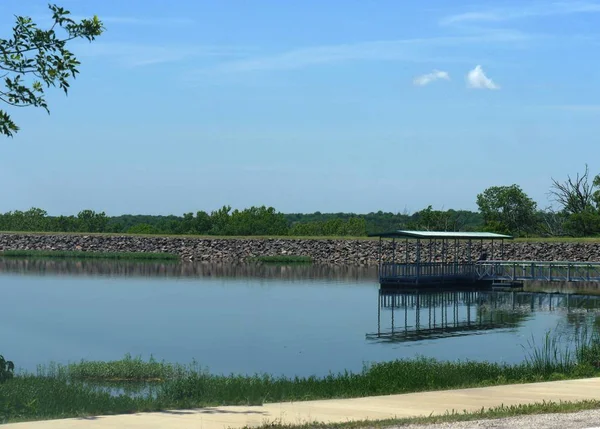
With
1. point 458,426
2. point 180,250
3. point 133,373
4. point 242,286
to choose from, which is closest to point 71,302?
point 242,286

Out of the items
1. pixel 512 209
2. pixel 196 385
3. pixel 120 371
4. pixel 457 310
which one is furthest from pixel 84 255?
pixel 196 385

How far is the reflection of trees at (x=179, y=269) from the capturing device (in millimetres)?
67500

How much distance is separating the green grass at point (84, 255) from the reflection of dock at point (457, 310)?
4260 centimetres

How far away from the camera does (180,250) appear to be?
95000mm

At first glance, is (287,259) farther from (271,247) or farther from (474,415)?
(474,415)

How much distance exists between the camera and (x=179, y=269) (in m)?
75.1

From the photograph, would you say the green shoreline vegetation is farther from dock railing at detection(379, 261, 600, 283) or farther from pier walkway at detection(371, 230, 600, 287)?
dock railing at detection(379, 261, 600, 283)

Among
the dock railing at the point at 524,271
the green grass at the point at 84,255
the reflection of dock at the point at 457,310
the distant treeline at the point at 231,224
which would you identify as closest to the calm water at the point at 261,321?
the reflection of dock at the point at 457,310

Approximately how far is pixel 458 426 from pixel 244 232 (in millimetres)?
93611

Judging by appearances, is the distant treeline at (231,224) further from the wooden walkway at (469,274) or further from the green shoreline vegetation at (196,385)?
the green shoreline vegetation at (196,385)

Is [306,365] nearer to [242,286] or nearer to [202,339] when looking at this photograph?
[202,339]

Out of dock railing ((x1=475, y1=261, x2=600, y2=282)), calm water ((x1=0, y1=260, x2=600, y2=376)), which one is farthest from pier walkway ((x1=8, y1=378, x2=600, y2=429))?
dock railing ((x1=475, y1=261, x2=600, y2=282))

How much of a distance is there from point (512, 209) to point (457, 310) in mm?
54130

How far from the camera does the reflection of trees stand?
67500 mm
